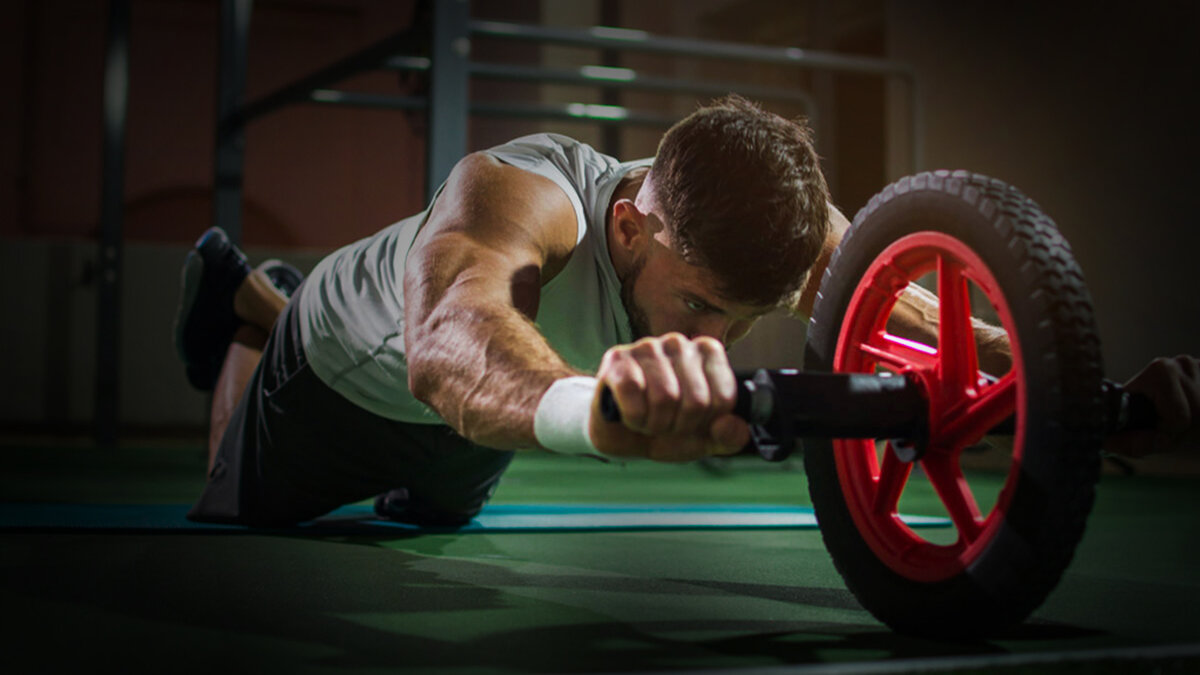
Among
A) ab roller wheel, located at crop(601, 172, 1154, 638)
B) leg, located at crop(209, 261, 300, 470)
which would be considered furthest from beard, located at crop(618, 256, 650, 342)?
leg, located at crop(209, 261, 300, 470)

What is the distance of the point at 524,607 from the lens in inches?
46.1

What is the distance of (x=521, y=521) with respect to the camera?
2.06m

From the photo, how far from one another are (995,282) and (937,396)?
0.14 meters

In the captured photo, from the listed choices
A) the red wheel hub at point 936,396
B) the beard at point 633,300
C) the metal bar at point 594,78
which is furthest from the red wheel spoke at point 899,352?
the metal bar at point 594,78

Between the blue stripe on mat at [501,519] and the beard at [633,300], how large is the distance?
750 mm

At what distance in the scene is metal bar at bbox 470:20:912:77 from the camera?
272 cm

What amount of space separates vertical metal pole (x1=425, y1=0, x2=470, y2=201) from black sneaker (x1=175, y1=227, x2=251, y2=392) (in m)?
0.47

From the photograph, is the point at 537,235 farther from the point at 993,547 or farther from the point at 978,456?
the point at 978,456

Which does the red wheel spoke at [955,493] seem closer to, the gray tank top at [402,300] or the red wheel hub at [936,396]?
the red wheel hub at [936,396]

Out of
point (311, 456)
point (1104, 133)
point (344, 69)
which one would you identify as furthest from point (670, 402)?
point (1104, 133)

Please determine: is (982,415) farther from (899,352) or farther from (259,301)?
(259,301)

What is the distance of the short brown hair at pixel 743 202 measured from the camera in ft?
3.74

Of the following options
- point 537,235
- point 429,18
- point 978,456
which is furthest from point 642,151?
point 537,235

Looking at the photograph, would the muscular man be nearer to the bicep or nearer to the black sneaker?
the bicep
